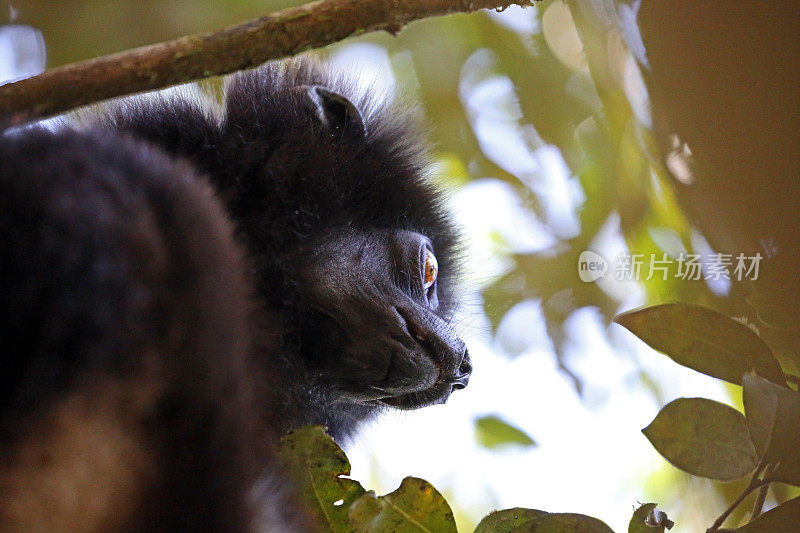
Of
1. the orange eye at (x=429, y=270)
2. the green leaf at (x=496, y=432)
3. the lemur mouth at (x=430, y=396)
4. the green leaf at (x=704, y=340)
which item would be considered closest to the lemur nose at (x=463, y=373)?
the lemur mouth at (x=430, y=396)

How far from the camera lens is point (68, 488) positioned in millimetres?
841

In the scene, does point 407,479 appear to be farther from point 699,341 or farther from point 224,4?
point 224,4

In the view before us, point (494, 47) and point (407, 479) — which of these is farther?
point (494, 47)

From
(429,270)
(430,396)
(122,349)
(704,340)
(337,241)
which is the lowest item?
(430,396)

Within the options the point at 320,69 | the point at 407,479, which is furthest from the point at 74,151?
the point at 320,69

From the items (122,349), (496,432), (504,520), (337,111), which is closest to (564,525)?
(504,520)

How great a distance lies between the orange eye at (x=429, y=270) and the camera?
188 cm

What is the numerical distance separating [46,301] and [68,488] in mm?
188

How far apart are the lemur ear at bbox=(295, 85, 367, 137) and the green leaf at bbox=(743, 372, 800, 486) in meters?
1.09

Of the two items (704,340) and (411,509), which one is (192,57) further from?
(704,340)

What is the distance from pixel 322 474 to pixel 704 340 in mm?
591

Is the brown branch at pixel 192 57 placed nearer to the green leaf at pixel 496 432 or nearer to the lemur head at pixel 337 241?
the lemur head at pixel 337 241

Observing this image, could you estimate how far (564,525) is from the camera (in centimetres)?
110

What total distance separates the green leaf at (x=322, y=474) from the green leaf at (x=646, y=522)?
38cm
